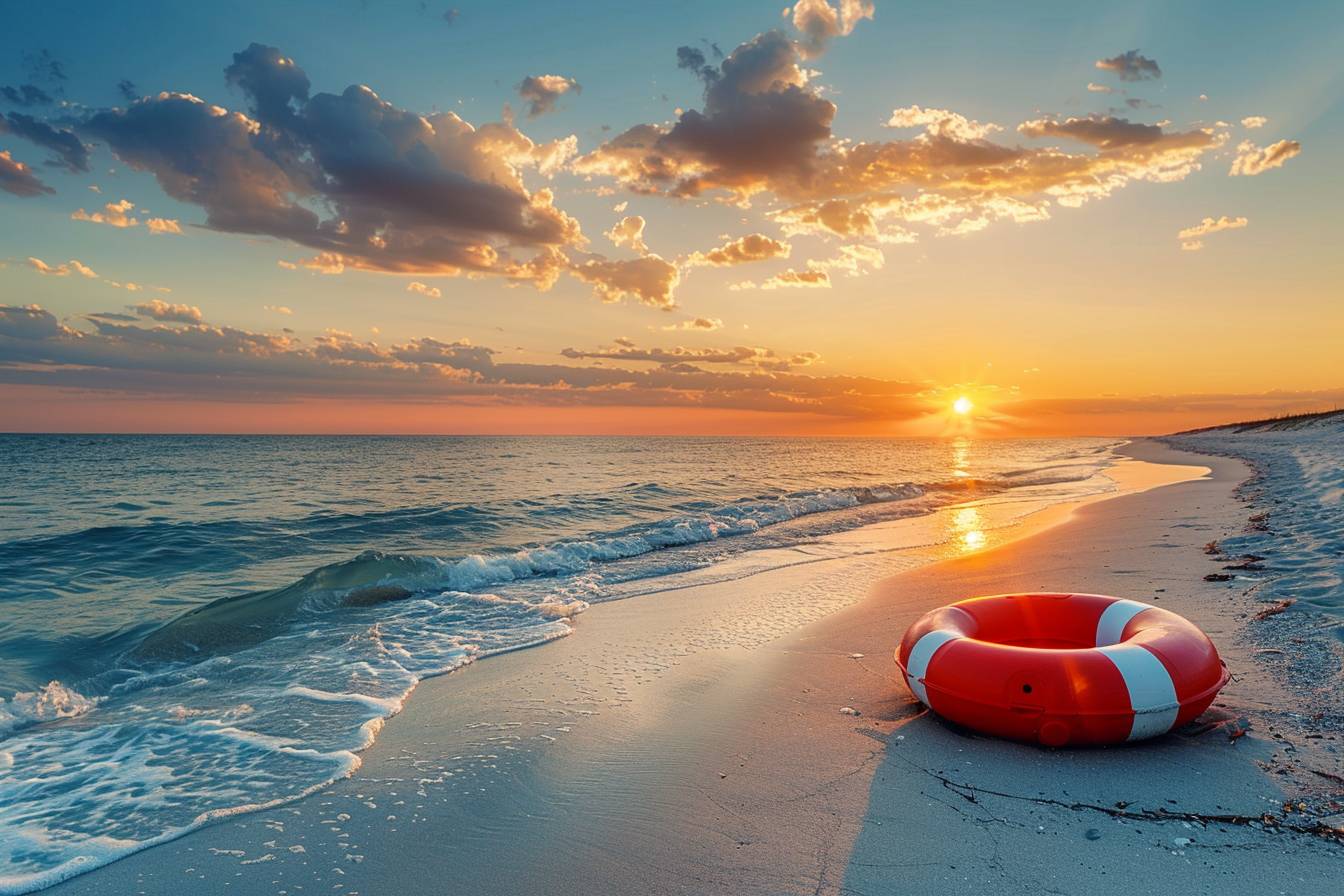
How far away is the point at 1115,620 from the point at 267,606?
9293 millimetres

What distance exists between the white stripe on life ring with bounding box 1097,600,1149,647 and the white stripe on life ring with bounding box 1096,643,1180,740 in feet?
3.17

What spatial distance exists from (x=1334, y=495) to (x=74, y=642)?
58.2 feet

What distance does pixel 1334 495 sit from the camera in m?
11.2

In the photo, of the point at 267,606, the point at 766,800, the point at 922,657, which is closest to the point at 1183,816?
the point at 922,657

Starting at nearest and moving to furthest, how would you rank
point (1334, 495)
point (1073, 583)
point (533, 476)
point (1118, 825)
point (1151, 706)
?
1. point (1118, 825)
2. point (1151, 706)
3. point (1073, 583)
4. point (1334, 495)
5. point (533, 476)

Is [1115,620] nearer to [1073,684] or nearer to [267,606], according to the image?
[1073,684]

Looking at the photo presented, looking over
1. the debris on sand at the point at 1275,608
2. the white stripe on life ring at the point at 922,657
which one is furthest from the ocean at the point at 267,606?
the debris on sand at the point at 1275,608

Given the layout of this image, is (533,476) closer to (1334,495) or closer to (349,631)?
(349,631)

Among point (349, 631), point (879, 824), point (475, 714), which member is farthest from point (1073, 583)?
point (349, 631)

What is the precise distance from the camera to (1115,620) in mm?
4891

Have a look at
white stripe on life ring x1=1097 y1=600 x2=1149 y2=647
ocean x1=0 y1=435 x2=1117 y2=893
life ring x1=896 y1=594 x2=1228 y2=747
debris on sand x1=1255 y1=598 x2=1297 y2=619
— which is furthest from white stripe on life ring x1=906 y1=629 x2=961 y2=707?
ocean x1=0 y1=435 x2=1117 y2=893

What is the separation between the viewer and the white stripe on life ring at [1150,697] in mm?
3771

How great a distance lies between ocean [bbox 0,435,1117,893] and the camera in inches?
164

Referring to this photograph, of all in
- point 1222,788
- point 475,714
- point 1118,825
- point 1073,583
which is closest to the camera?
point 1118,825
